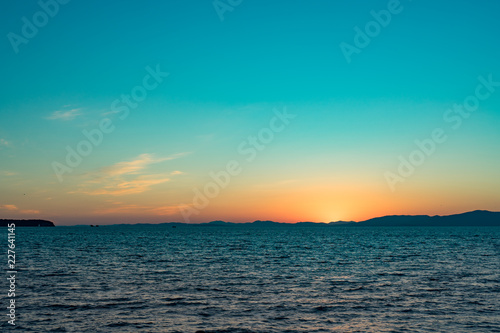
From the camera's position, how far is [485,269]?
44250 millimetres

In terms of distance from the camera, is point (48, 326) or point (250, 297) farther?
point (250, 297)

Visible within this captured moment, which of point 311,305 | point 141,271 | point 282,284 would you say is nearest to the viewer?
point 311,305

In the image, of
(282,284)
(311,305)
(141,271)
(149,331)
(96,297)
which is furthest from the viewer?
(141,271)

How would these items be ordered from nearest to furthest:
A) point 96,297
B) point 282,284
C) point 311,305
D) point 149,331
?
point 149,331
point 311,305
point 96,297
point 282,284

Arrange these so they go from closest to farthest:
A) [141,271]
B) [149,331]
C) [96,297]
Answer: [149,331], [96,297], [141,271]

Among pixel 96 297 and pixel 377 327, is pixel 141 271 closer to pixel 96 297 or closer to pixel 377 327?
pixel 96 297

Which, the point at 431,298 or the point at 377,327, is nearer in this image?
the point at 377,327

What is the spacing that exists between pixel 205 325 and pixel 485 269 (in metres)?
37.0

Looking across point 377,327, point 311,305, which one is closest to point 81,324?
point 311,305

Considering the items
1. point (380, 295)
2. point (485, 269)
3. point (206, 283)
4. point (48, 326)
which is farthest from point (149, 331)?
point (485, 269)

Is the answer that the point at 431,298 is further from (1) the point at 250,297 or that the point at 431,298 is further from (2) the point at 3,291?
(2) the point at 3,291

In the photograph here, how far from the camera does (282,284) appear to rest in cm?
3359

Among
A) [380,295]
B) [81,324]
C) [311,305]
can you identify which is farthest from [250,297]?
[81,324]

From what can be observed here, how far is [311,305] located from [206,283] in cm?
1135
